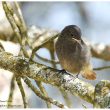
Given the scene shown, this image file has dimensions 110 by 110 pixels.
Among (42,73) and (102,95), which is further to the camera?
(42,73)

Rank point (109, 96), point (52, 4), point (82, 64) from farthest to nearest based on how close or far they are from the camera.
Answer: point (52, 4)
point (82, 64)
point (109, 96)

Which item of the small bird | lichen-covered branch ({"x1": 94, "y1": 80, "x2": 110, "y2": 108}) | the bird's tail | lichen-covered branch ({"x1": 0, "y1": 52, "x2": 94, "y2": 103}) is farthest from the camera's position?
the bird's tail

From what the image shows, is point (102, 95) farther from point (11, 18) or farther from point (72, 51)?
point (11, 18)

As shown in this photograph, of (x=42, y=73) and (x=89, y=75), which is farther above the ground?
(x=42, y=73)

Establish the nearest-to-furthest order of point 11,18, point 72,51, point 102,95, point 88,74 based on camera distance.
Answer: point 102,95
point 72,51
point 88,74
point 11,18

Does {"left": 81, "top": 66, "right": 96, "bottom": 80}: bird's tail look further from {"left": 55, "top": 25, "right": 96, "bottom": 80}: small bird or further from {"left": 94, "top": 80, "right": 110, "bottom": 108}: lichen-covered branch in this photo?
{"left": 94, "top": 80, "right": 110, "bottom": 108}: lichen-covered branch

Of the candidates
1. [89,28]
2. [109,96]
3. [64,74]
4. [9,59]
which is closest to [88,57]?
[64,74]

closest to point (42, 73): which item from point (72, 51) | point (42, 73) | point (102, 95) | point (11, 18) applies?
point (42, 73)

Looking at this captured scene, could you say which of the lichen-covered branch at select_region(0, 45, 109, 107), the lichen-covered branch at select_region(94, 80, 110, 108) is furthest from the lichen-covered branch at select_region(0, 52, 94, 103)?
the lichen-covered branch at select_region(94, 80, 110, 108)

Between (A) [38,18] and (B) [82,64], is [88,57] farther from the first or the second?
(A) [38,18]
